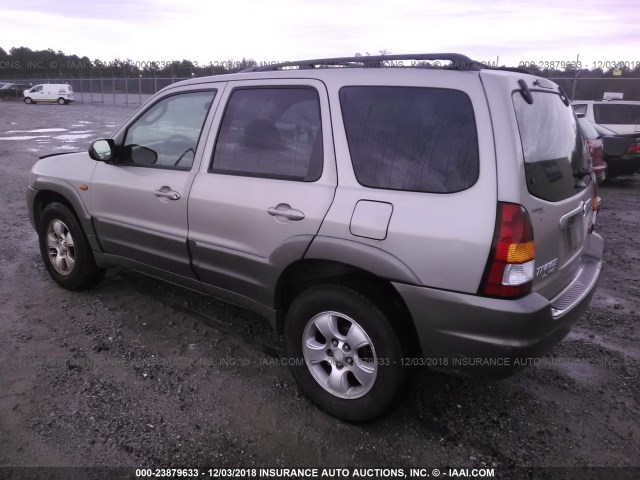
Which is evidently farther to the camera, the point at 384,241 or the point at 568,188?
the point at 568,188

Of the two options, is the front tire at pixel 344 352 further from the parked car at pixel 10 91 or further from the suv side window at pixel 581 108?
the parked car at pixel 10 91

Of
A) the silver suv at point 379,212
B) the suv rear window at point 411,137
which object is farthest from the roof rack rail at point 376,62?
the suv rear window at point 411,137

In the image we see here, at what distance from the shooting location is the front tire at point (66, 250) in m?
4.18

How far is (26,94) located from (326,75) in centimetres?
4651

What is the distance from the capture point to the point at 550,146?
2.55 m

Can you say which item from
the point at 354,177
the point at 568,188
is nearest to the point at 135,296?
the point at 354,177

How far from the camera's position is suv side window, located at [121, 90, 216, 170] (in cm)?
338

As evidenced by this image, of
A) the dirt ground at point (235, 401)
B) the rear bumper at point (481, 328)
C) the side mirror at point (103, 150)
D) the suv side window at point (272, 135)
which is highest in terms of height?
the suv side window at point (272, 135)

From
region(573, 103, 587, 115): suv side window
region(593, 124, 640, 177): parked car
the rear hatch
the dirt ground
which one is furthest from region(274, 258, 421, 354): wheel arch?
region(573, 103, 587, 115): suv side window

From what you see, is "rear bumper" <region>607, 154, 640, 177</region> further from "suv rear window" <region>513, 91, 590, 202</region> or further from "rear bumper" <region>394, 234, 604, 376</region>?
"rear bumper" <region>394, 234, 604, 376</region>

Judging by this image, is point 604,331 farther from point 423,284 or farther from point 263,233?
point 263,233

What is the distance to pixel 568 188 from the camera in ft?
8.66

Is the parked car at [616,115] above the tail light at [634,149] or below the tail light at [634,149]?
above

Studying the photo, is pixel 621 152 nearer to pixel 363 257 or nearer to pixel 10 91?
pixel 363 257
